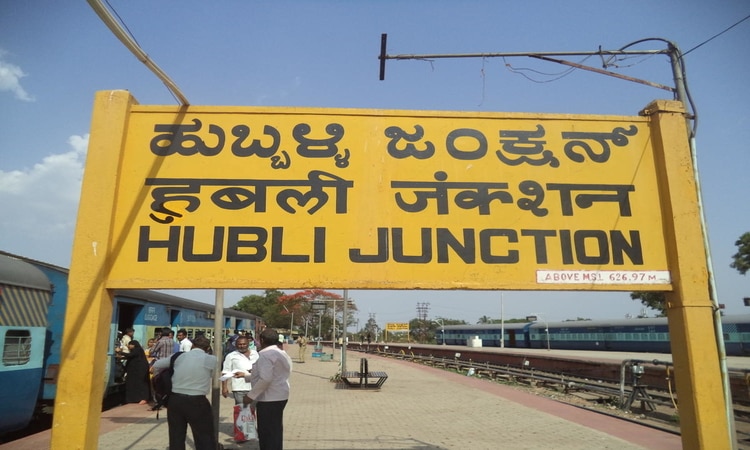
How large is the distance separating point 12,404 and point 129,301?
4.68 m

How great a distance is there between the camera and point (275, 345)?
4.74m

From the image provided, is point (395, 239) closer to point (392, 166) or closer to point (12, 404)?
point (392, 166)

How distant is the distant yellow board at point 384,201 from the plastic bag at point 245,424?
4.00 m

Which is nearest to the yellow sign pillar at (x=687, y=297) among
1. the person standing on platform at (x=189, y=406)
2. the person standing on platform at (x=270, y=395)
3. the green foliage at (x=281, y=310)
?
the person standing on platform at (x=270, y=395)

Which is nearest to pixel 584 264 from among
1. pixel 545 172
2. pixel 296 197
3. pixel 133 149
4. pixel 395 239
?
pixel 545 172

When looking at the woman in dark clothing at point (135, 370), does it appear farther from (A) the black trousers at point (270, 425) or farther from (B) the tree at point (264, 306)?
(B) the tree at point (264, 306)

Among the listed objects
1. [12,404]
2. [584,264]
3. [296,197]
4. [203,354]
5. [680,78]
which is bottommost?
[12,404]

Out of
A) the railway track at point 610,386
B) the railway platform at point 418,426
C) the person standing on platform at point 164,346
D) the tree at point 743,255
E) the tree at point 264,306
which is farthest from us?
the tree at point 264,306

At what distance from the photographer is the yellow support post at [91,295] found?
308cm

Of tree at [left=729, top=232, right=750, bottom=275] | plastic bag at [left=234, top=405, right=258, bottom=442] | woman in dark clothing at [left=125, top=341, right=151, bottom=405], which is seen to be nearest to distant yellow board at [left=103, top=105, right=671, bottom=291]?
plastic bag at [left=234, top=405, right=258, bottom=442]

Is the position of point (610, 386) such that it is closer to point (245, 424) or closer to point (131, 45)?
point (245, 424)

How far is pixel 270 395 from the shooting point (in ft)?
14.3

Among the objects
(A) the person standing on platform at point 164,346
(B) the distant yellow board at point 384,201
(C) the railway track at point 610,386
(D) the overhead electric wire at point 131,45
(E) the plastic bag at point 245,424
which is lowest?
(C) the railway track at point 610,386

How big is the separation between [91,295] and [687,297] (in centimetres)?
433
